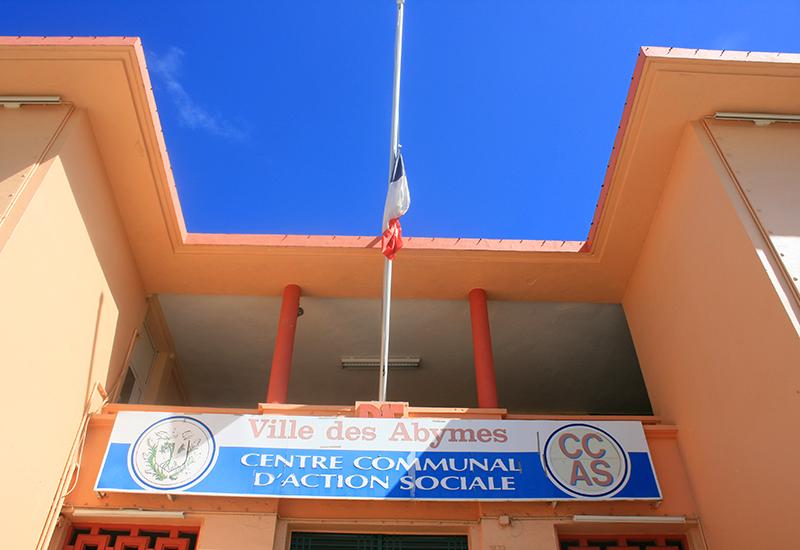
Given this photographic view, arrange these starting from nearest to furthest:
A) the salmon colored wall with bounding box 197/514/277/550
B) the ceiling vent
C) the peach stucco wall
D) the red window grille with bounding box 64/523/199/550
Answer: the peach stucco wall, the salmon colored wall with bounding box 197/514/277/550, the red window grille with bounding box 64/523/199/550, the ceiling vent

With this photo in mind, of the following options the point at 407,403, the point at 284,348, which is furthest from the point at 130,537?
the point at 407,403

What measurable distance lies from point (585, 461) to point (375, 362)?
14.4 ft

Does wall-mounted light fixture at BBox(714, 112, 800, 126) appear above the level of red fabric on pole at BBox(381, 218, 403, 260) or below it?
above

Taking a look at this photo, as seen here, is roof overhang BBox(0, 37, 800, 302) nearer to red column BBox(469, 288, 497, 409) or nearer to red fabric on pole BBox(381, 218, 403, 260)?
red column BBox(469, 288, 497, 409)

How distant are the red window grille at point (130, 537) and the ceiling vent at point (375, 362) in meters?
4.35

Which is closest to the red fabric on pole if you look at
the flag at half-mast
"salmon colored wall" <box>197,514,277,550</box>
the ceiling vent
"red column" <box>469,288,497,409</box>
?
the flag at half-mast

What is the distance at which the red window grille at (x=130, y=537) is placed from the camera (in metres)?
6.71

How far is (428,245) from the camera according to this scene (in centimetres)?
897

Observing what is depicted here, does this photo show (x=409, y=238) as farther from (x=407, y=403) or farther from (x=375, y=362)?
(x=375, y=362)

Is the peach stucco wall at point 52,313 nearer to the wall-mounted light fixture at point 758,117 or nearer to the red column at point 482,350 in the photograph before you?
the red column at point 482,350

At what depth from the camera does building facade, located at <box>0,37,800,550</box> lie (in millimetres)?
6250

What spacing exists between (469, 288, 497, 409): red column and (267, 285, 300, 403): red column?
88.3 inches

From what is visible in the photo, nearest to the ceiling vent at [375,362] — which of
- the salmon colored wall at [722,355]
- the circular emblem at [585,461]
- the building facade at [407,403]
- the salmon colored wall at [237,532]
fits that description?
the building facade at [407,403]

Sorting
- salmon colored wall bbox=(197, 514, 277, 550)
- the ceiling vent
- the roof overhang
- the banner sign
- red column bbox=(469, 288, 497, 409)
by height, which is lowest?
salmon colored wall bbox=(197, 514, 277, 550)
